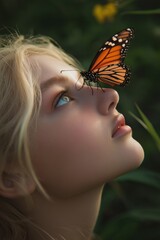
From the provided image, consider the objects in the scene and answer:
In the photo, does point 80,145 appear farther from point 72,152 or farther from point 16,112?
point 16,112

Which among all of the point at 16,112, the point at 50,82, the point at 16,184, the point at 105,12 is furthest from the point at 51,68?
the point at 105,12

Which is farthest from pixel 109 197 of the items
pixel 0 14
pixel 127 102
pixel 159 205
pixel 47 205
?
pixel 0 14

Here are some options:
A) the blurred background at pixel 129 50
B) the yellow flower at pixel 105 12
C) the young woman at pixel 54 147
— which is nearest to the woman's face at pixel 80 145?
the young woman at pixel 54 147

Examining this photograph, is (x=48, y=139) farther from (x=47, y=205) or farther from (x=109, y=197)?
(x=109, y=197)

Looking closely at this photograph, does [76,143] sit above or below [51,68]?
below

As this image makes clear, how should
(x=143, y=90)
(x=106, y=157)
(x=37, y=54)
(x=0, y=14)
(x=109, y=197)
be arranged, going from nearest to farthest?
(x=106, y=157)
(x=37, y=54)
(x=109, y=197)
(x=143, y=90)
(x=0, y=14)

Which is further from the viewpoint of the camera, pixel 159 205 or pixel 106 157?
pixel 159 205

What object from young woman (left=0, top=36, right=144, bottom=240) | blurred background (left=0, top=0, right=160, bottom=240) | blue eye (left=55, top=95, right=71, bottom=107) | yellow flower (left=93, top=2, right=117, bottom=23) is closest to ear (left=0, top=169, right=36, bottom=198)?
young woman (left=0, top=36, right=144, bottom=240)
